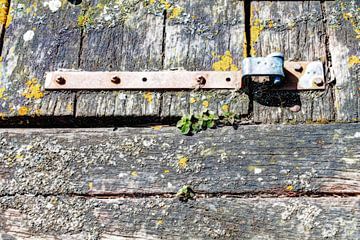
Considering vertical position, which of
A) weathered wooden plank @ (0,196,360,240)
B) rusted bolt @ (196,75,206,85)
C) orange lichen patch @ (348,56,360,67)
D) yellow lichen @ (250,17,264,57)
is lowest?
weathered wooden plank @ (0,196,360,240)

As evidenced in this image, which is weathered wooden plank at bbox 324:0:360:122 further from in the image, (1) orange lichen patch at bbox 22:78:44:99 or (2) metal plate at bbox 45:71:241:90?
(1) orange lichen patch at bbox 22:78:44:99

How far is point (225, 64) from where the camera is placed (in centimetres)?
194

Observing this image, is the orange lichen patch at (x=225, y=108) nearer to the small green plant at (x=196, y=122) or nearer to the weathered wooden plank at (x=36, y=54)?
the small green plant at (x=196, y=122)

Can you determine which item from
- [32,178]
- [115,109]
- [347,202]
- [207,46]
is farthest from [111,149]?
[347,202]

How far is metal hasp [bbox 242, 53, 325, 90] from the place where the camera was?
1824 mm

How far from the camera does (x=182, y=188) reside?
5.73 ft

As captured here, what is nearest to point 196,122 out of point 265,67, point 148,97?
point 148,97

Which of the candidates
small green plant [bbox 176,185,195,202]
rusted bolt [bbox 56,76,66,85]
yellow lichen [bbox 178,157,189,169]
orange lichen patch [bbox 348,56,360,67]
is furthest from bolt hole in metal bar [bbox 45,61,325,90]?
small green plant [bbox 176,185,195,202]

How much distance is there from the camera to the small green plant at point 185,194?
1.74 metres

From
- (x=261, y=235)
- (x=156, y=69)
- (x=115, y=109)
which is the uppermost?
(x=156, y=69)

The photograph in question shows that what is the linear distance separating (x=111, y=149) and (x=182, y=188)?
0.93 ft

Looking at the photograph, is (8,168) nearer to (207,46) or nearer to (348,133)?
(207,46)

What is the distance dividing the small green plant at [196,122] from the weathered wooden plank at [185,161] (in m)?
0.02

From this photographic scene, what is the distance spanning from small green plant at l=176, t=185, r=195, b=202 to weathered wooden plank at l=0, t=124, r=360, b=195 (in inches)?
0.8
